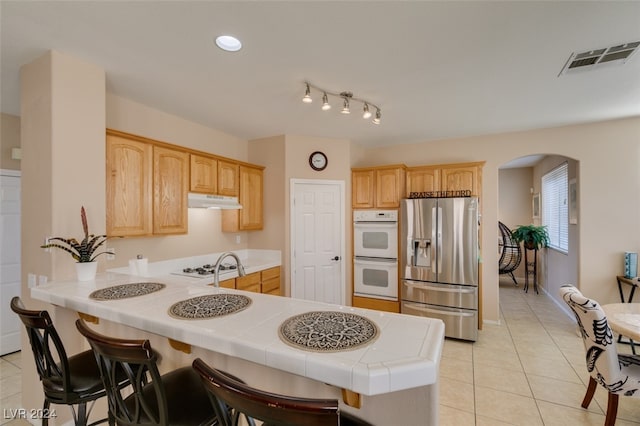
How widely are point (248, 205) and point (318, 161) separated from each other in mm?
1227

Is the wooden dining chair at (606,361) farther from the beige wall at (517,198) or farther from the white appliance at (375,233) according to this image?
the beige wall at (517,198)

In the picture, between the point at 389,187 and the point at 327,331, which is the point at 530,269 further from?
the point at 327,331

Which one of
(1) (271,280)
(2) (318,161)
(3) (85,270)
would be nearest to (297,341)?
(3) (85,270)

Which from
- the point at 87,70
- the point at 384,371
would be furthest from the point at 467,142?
the point at 87,70

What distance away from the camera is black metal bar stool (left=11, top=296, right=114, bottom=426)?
53.5 inches

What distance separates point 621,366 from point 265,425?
103 inches

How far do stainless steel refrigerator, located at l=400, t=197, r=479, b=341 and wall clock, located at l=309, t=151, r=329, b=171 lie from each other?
1321mm

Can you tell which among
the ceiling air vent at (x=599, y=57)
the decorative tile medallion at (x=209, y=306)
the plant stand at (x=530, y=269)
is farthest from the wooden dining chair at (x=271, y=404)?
the plant stand at (x=530, y=269)

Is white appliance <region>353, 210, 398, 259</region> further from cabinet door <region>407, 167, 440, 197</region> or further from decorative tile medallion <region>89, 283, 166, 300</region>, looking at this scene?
decorative tile medallion <region>89, 283, 166, 300</region>

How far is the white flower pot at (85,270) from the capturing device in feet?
6.42

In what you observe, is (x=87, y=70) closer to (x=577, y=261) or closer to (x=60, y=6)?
(x=60, y=6)

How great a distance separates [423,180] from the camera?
13.7 feet

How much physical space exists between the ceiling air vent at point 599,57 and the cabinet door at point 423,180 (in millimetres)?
1912

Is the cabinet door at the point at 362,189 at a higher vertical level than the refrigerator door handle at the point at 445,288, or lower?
higher
